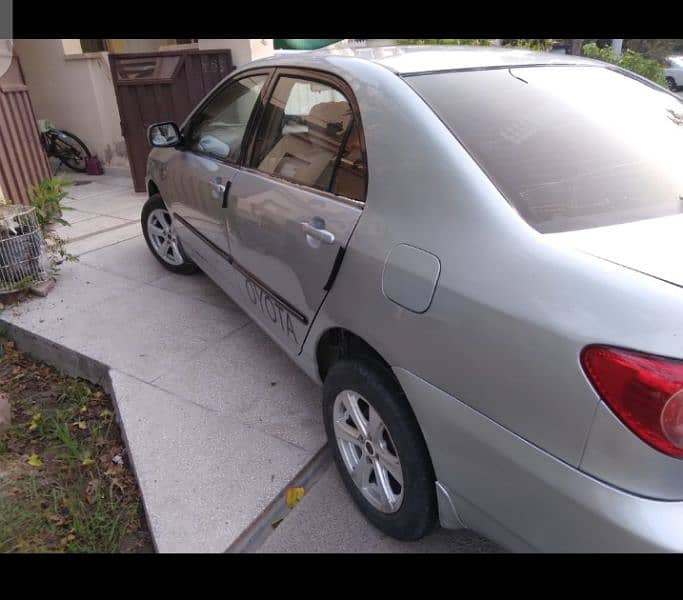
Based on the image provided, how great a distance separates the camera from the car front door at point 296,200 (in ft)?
7.23

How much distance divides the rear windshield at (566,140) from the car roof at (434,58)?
0.08 m

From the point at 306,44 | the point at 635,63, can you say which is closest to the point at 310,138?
the point at 306,44

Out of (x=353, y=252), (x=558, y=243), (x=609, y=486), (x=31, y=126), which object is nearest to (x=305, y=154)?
(x=353, y=252)

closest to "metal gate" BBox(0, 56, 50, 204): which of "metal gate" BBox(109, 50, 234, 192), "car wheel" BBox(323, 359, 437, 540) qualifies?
"metal gate" BBox(109, 50, 234, 192)

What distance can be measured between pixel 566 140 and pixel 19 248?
3.74 m

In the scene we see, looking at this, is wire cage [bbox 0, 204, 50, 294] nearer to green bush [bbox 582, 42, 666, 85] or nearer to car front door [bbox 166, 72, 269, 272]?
car front door [bbox 166, 72, 269, 272]

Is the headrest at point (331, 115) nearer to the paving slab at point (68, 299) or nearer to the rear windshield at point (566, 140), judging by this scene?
the rear windshield at point (566, 140)

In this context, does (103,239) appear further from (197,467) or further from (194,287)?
(197,467)

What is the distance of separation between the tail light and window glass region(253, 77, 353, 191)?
1385 mm

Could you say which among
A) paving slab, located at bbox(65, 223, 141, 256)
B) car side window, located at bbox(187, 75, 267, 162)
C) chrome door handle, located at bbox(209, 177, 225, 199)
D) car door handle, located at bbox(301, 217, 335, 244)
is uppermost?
car side window, located at bbox(187, 75, 267, 162)

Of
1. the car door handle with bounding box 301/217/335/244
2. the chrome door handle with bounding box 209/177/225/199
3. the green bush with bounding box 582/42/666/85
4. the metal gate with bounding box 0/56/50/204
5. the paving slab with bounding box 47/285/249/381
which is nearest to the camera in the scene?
the car door handle with bounding box 301/217/335/244

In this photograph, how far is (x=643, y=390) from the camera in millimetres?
1248

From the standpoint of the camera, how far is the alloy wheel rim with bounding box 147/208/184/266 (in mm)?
4387

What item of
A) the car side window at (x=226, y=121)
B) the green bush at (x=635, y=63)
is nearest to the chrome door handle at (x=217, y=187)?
the car side window at (x=226, y=121)
